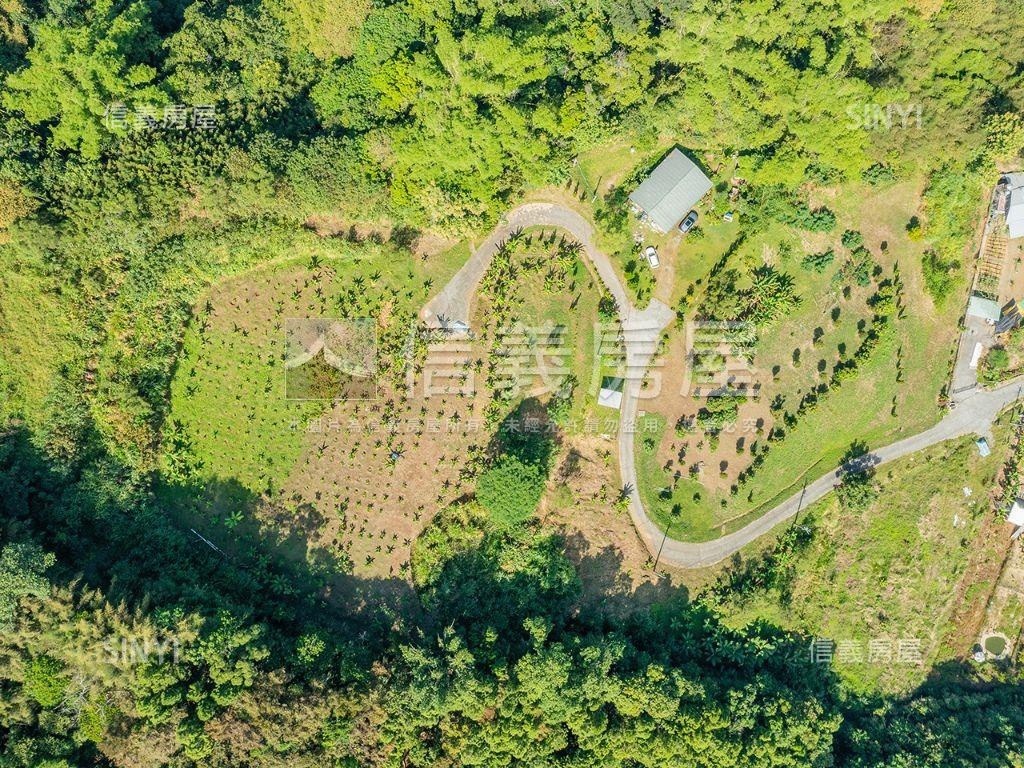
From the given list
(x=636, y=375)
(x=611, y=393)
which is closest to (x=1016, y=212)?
(x=636, y=375)

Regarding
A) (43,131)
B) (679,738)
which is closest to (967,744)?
(679,738)

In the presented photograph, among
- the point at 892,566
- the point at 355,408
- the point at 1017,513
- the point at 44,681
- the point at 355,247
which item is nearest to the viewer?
the point at 44,681

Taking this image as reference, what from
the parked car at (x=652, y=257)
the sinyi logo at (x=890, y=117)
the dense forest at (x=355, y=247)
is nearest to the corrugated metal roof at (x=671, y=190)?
the parked car at (x=652, y=257)

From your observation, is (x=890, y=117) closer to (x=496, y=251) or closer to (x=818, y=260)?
(x=818, y=260)

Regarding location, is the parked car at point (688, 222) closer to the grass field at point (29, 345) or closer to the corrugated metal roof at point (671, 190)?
the corrugated metal roof at point (671, 190)

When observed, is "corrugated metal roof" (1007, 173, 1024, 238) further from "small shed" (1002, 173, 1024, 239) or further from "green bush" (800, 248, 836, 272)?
"green bush" (800, 248, 836, 272)
